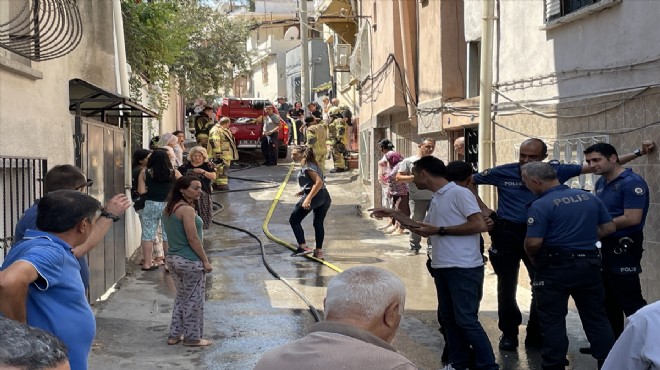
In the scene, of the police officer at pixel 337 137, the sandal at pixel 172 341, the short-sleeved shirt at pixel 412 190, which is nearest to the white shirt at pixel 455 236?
the sandal at pixel 172 341

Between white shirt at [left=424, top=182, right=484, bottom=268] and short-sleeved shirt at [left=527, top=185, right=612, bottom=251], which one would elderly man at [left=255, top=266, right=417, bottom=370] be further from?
white shirt at [left=424, top=182, right=484, bottom=268]

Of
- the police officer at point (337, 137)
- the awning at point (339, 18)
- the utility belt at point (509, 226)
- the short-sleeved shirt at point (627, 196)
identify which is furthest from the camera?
the awning at point (339, 18)

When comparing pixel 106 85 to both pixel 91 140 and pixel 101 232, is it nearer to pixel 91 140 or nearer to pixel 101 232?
pixel 91 140

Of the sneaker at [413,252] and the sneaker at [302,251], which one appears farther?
the sneaker at [413,252]

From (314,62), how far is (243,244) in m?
30.5

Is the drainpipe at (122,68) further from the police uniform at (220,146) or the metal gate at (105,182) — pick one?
the police uniform at (220,146)

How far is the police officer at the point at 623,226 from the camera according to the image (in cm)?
738

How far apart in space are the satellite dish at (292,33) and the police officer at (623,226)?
4780 centimetres

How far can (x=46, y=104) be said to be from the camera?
29.0 feet

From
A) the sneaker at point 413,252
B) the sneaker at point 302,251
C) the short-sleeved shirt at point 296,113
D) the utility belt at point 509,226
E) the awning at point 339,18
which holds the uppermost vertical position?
the awning at point 339,18

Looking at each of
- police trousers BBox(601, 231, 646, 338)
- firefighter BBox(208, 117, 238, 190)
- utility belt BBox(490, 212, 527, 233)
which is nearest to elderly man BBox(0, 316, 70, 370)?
police trousers BBox(601, 231, 646, 338)

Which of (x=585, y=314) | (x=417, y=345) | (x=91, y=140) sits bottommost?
(x=417, y=345)

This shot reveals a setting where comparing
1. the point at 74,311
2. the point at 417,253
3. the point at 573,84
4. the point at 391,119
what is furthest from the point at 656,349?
the point at 391,119

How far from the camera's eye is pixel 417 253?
14.3 m
